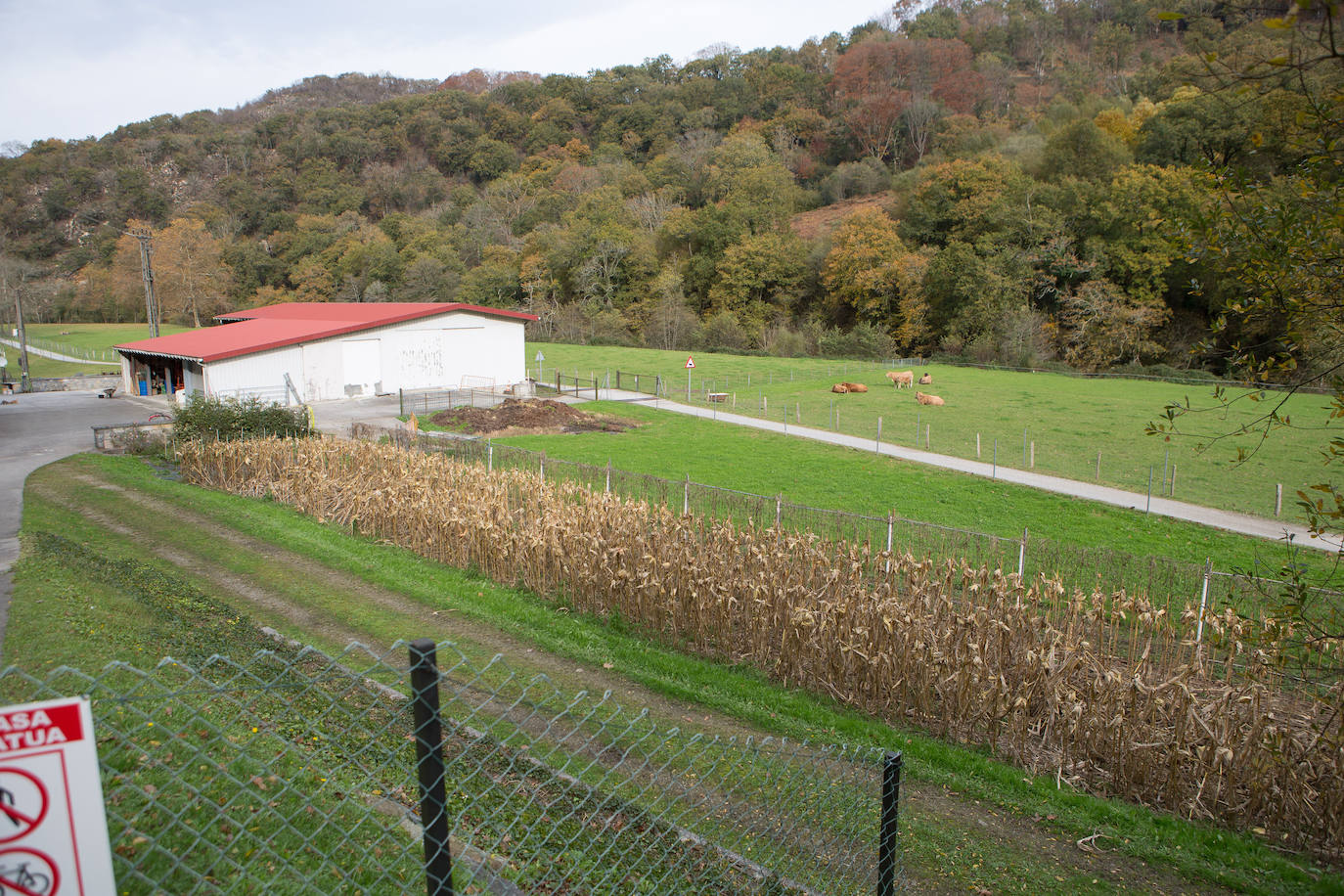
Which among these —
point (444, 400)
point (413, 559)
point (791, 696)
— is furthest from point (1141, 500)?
point (444, 400)

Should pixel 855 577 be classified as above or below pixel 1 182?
below

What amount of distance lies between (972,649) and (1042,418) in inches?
1010

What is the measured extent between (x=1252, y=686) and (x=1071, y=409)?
1103 inches

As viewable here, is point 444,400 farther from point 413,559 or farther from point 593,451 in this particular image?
point 413,559

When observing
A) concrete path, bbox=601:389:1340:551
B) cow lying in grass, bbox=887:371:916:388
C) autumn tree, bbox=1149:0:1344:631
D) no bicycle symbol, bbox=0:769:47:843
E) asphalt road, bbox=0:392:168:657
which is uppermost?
autumn tree, bbox=1149:0:1344:631

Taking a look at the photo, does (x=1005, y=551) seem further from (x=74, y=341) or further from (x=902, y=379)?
(x=74, y=341)

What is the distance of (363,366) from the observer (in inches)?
1347

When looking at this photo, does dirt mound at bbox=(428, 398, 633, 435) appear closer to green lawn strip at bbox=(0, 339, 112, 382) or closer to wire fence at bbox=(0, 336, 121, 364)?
green lawn strip at bbox=(0, 339, 112, 382)

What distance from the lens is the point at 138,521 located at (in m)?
14.1

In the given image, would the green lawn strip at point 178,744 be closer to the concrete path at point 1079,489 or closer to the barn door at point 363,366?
the concrete path at point 1079,489

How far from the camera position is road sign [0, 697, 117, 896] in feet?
5.82

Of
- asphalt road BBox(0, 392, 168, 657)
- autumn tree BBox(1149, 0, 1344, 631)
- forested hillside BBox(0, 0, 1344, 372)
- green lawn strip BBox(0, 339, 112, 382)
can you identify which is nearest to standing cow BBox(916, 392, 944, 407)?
forested hillside BBox(0, 0, 1344, 372)

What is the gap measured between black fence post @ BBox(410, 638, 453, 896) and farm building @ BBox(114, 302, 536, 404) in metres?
31.2

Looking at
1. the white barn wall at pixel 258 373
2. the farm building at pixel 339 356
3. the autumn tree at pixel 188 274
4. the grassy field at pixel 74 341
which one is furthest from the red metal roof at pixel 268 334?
the autumn tree at pixel 188 274
